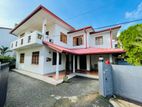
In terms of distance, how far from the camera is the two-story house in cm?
1148

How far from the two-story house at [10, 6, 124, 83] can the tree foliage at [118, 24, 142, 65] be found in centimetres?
220

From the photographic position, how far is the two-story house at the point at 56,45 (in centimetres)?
1148

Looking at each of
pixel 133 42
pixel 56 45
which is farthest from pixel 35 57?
pixel 133 42

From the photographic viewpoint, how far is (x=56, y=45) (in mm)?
12641

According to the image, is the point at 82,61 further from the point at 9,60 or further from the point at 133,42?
the point at 9,60

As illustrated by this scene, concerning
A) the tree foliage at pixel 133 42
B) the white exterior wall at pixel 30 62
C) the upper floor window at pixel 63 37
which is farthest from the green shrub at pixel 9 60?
the tree foliage at pixel 133 42

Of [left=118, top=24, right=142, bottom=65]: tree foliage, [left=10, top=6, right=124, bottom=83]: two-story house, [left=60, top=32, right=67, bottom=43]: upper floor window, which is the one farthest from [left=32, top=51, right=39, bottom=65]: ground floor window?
[left=118, top=24, right=142, bottom=65]: tree foliage

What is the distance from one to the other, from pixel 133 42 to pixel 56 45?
27.5ft

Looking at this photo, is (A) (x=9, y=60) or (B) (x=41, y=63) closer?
(B) (x=41, y=63)

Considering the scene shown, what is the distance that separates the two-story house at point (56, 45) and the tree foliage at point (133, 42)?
2199 millimetres

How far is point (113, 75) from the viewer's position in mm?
6539

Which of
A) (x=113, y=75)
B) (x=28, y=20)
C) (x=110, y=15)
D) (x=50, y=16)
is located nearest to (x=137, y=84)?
(x=113, y=75)

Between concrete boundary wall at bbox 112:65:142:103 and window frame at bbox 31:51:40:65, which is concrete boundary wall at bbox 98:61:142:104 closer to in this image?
concrete boundary wall at bbox 112:65:142:103

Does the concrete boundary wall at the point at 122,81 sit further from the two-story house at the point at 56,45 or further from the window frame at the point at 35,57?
the window frame at the point at 35,57
